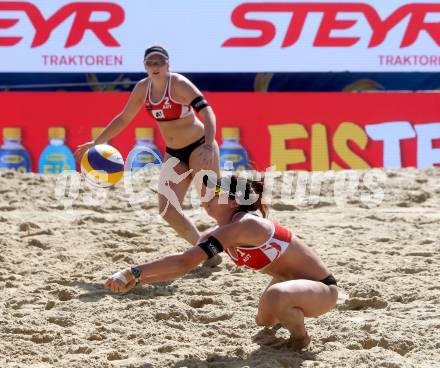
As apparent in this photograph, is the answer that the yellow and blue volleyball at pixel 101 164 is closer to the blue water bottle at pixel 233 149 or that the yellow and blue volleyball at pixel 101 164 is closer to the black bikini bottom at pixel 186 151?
the black bikini bottom at pixel 186 151

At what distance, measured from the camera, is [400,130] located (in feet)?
36.3

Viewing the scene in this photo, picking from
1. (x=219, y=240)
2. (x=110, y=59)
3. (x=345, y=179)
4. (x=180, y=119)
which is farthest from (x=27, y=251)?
(x=110, y=59)

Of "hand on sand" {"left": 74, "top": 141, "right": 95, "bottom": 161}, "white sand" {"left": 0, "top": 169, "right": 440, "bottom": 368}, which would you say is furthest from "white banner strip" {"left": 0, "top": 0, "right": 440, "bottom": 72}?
"hand on sand" {"left": 74, "top": 141, "right": 95, "bottom": 161}

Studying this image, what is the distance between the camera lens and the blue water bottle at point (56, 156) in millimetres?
10680

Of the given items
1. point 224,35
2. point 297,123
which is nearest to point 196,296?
point 297,123

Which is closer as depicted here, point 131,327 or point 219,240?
point 219,240

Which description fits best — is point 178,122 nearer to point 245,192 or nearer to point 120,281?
point 245,192

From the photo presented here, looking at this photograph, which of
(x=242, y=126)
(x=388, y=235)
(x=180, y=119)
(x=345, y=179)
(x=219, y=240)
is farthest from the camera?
(x=242, y=126)

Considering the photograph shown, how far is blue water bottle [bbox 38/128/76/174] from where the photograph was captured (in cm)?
1068

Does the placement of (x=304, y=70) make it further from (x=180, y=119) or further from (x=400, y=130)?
(x=180, y=119)

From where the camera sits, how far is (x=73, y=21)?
10.8m

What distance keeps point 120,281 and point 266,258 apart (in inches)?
35.2

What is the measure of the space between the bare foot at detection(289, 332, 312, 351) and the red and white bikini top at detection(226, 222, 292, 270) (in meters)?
0.42

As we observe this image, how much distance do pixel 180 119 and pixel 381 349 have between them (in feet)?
7.91
